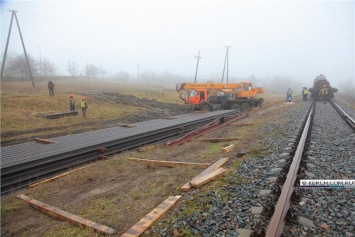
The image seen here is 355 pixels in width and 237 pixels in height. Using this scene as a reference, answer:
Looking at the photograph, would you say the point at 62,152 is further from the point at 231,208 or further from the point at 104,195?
the point at 231,208

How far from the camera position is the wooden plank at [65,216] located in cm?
341

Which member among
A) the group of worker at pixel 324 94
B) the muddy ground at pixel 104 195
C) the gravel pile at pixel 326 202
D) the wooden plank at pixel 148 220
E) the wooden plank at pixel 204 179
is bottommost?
the muddy ground at pixel 104 195

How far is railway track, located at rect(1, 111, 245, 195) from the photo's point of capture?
6.13 m

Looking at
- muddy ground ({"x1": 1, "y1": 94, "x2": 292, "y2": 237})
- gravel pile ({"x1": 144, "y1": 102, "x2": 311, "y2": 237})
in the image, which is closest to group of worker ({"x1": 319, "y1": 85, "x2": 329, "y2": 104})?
muddy ground ({"x1": 1, "y1": 94, "x2": 292, "y2": 237})

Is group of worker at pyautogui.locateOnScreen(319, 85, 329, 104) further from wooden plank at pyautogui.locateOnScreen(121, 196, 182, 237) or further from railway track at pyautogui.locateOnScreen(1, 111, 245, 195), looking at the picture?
wooden plank at pyautogui.locateOnScreen(121, 196, 182, 237)

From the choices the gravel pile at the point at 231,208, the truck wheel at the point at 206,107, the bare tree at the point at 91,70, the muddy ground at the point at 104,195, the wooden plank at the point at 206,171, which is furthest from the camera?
the bare tree at the point at 91,70

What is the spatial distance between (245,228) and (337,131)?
24.1 feet

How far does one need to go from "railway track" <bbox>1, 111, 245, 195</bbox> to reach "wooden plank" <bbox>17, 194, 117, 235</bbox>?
1102 mm

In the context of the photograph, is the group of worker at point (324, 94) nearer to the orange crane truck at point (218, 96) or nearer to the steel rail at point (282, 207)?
the orange crane truck at point (218, 96)

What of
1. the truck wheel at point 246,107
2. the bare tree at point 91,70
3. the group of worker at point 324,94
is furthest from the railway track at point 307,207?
the bare tree at point 91,70

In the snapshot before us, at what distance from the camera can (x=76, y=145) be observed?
26.2ft

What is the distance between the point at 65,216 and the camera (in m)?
3.99

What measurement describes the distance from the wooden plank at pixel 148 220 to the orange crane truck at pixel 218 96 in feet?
53.4

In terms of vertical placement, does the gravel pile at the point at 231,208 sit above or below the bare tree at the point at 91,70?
below
